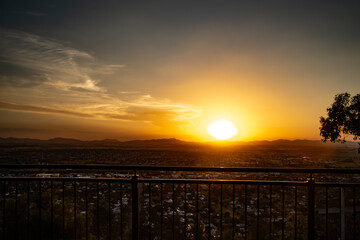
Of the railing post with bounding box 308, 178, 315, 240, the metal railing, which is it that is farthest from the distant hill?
the railing post with bounding box 308, 178, 315, 240

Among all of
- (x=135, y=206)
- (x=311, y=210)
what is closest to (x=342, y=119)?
(x=311, y=210)

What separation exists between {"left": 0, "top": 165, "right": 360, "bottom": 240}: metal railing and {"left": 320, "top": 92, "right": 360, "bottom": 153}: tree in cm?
460

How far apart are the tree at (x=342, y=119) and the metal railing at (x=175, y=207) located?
4604 mm

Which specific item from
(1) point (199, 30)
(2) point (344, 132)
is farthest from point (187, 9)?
(2) point (344, 132)

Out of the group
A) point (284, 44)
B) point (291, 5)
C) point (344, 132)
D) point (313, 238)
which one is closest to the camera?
point (313, 238)

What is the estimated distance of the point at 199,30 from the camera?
11453 mm

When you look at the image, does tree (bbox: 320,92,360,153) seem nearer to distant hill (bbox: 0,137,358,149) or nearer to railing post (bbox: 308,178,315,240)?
railing post (bbox: 308,178,315,240)

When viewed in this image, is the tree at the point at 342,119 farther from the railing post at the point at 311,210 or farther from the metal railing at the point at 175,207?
the railing post at the point at 311,210

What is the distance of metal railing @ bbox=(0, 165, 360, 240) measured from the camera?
150 inches

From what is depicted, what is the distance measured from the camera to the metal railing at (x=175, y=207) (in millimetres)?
3822

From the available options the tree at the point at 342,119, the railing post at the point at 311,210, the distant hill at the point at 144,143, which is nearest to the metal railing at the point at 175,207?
the railing post at the point at 311,210

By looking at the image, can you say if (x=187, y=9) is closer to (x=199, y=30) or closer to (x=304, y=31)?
(x=199, y=30)

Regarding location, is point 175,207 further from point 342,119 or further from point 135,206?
point 135,206

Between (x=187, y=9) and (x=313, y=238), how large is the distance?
9535mm
